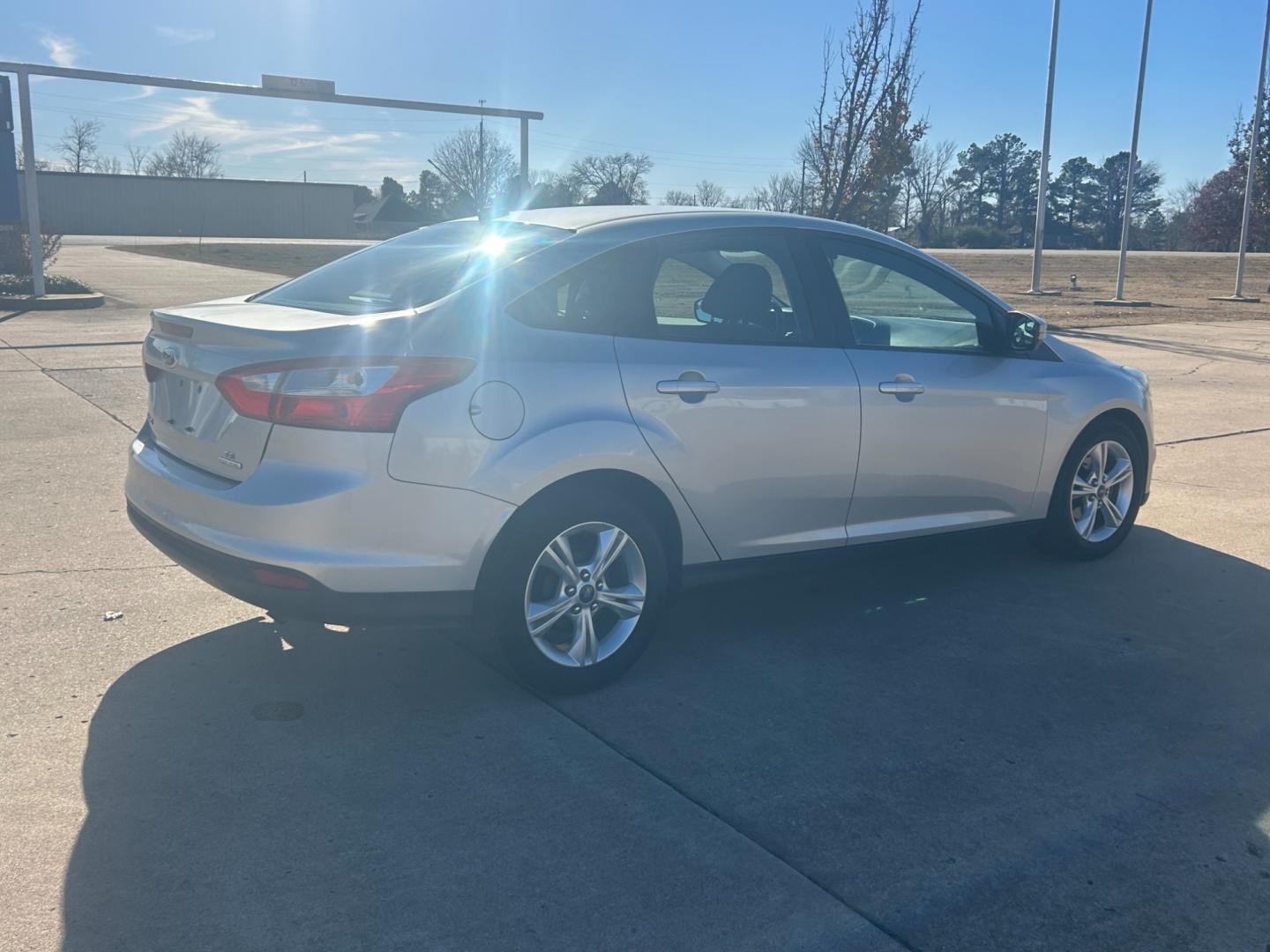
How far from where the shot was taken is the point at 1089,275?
132ft

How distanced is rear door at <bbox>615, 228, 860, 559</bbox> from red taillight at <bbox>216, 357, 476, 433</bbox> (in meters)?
0.81

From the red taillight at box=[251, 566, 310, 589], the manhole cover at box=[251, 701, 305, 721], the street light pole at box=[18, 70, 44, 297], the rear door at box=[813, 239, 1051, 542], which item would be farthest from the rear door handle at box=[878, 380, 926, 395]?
the street light pole at box=[18, 70, 44, 297]

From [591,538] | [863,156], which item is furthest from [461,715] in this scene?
[863,156]

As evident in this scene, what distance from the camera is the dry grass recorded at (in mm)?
24156

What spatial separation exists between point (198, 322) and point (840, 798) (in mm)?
2651

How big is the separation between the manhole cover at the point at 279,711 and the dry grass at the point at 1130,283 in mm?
19142

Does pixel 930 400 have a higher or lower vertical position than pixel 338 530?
higher

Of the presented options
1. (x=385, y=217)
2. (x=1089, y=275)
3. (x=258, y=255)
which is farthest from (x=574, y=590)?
(x=385, y=217)

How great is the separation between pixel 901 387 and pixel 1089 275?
39.1m

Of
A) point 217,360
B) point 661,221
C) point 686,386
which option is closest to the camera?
point 217,360

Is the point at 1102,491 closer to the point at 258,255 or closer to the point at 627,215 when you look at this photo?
the point at 627,215

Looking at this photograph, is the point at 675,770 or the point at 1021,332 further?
the point at 1021,332

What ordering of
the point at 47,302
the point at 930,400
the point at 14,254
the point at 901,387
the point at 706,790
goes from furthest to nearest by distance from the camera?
1. the point at 14,254
2. the point at 47,302
3. the point at 930,400
4. the point at 901,387
5. the point at 706,790

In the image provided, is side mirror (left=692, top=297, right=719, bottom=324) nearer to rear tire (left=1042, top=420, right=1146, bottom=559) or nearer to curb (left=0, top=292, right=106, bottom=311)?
rear tire (left=1042, top=420, right=1146, bottom=559)
